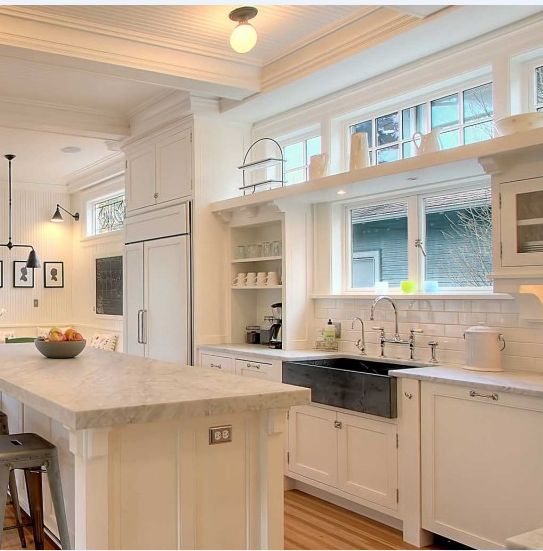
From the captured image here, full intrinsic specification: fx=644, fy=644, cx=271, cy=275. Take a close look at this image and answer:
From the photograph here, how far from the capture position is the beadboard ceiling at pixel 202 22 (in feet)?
12.4

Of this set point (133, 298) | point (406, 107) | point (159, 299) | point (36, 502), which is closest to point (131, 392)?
point (36, 502)

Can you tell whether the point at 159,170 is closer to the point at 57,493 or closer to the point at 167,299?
the point at 167,299

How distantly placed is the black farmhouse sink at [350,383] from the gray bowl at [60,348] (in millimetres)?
1410

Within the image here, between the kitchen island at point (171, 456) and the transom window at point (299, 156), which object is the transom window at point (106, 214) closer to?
the transom window at point (299, 156)

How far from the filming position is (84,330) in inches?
357

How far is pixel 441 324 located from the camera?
156 inches

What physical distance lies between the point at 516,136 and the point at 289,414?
2289mm

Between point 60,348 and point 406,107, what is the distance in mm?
2699

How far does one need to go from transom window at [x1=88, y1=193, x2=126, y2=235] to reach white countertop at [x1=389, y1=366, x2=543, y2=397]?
536 centimetres

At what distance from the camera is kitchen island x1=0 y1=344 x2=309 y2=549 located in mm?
2010

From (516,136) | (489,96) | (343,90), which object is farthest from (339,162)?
(516,136)

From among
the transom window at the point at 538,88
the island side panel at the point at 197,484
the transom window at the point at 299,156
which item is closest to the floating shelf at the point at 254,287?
the transom window at the point at 299,156

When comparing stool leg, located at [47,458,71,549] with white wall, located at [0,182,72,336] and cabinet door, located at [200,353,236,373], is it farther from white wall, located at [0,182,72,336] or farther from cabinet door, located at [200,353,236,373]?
white wall, located at [0,182,72,336]

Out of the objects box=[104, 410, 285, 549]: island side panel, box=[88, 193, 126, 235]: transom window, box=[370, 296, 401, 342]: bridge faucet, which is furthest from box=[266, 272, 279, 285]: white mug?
box=[88, 193, 126, 235]: transom window
